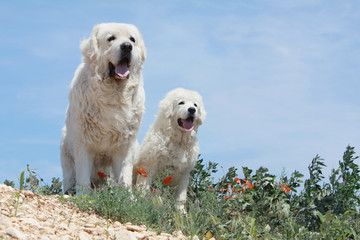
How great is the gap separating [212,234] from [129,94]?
2.50 meters

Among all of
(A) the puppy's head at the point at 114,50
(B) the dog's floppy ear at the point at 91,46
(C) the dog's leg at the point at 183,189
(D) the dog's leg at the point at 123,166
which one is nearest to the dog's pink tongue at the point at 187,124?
(C) the dog's leg at the point at 183,189

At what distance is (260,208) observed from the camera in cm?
588

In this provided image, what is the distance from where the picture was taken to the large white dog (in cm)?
679

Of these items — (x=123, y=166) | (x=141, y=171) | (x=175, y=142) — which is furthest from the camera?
(x=175, y=142)

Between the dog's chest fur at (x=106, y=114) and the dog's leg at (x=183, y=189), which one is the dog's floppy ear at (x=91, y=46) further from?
the dog's leg at (x=183, y=189)

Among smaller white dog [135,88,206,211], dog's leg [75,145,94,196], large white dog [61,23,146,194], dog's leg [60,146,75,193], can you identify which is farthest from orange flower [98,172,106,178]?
smaller white dog [135,88,206,211]

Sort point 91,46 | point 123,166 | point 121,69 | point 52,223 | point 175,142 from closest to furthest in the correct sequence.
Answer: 1. point 52,223
2. point 121,69
3. point 91,46
4. point 123,166
5. point 175,142

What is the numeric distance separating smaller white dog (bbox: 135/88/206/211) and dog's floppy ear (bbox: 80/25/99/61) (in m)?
1.69

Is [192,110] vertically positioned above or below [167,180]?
above

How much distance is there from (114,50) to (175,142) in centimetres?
214

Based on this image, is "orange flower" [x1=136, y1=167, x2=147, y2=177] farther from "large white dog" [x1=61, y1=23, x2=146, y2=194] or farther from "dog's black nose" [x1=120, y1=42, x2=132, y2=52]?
"dog's black nose" [x1=120, y1=42, x2=132, y2=52]

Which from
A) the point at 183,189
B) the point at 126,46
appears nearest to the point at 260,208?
the point at 183,189

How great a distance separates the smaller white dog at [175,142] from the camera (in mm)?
7852

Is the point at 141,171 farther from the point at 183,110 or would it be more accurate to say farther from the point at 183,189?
the point at 183,110
